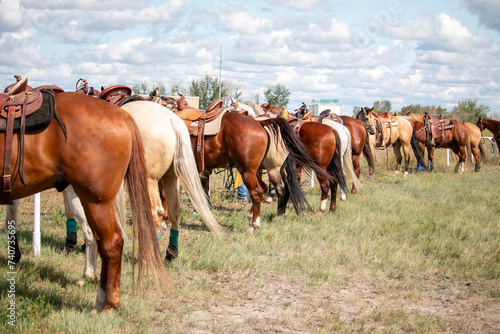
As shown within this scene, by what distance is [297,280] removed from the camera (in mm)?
5391

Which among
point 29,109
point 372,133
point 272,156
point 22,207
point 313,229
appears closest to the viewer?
point 29,109

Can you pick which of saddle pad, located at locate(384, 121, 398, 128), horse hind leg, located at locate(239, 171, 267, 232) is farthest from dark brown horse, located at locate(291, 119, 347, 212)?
saddle pad, located at locate(384, 121, 398, 128)

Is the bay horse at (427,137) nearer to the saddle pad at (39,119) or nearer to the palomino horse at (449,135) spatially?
the palomino horse at (449,135)

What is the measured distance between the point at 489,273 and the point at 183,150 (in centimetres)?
416

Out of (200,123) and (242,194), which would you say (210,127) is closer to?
(200,123)

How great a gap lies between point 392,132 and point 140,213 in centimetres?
1487

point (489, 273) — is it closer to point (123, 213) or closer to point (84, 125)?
point (123, 213)

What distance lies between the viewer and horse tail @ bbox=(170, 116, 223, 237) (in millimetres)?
5361

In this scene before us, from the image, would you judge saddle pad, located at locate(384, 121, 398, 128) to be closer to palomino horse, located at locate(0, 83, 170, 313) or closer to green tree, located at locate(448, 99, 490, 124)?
palomino horse, located at locate(0, 83, 170, 313)

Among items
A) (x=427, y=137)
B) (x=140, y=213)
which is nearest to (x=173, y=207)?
(x=140, y=213)

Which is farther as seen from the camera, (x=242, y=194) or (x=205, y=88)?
(x=205, y=88)

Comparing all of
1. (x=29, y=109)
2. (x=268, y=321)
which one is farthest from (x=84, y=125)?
(x=268, y=321)

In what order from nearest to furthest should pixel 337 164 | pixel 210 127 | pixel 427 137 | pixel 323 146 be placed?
pixel 210 127 < pixel 323 146 < pixel 337 164 < pixel 427 137

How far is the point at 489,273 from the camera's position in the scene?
5832 mm
